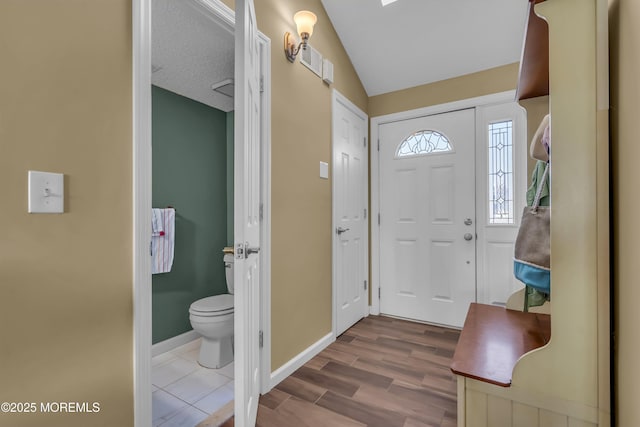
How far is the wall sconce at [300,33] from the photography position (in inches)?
73.4

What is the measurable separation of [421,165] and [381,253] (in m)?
0.97

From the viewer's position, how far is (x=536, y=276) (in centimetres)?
103

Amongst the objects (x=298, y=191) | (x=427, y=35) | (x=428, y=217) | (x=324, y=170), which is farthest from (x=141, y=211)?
(x=427, y=35)

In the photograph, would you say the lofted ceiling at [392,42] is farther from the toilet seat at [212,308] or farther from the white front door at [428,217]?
the toilet seat at [212,308]

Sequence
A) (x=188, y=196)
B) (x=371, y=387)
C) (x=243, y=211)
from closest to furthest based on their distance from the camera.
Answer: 1. (x=243, y=211)
2. (x=371, y=387)
3. (x=188, y=196)

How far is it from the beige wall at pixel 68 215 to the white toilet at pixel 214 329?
952mm

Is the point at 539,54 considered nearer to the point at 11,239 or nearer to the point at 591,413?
the point at 591,413

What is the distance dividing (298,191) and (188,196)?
121cm

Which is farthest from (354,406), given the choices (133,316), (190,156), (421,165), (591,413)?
(190,156)

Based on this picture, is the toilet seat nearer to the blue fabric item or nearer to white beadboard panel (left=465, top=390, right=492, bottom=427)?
white beadboard panel (left=465, top=390, right=492, bottom=427)

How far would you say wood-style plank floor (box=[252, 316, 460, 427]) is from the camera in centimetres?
150

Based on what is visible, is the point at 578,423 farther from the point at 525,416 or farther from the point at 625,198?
the point at 625,198

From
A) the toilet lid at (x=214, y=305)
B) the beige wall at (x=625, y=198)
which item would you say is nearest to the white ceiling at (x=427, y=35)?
the beige wall at (x=625, y=198)

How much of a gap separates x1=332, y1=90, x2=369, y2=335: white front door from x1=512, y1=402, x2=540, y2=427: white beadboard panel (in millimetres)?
1616
